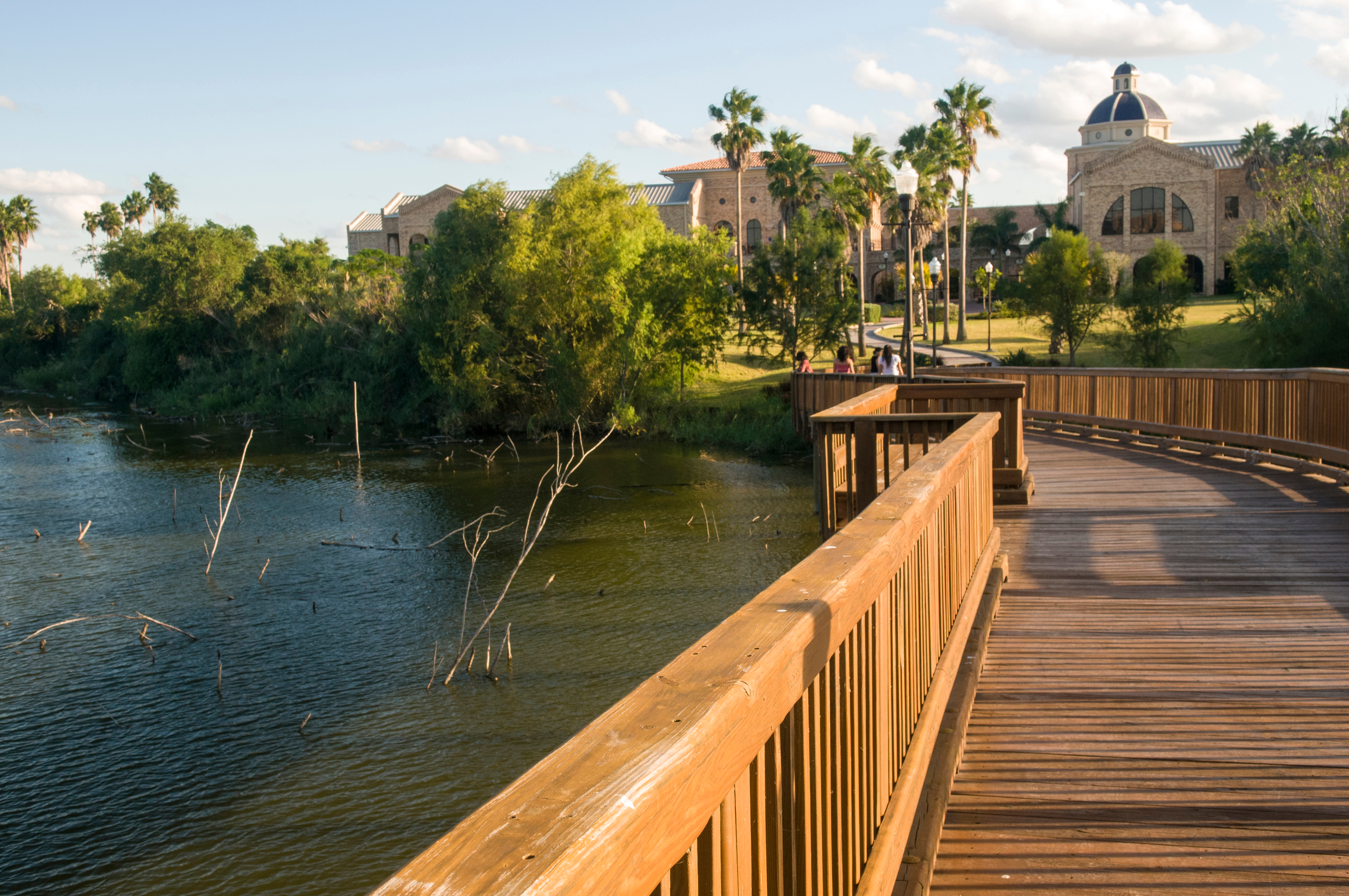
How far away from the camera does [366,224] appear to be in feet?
282

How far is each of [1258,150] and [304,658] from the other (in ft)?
221

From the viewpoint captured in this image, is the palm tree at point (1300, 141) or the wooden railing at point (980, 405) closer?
the wooden railing at point (980, 405)

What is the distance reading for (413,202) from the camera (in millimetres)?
77062

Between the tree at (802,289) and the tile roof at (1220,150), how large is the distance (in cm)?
4096

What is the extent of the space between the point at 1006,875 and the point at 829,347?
38171 millimetres

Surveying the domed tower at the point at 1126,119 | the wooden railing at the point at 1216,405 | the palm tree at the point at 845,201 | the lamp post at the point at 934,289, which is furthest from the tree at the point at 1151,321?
the domed tower at the point at 1126,119

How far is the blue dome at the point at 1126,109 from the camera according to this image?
91250 mm

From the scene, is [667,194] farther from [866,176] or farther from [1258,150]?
[1258,150]

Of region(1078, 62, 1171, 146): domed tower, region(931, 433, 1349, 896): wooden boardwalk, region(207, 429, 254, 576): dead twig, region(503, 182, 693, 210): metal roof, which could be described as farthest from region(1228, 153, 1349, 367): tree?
region(1078, 62, 1171, 146): domed tower

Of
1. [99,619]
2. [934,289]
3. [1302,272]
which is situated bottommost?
[99,619]

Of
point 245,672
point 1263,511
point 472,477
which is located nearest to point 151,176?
point 472,477

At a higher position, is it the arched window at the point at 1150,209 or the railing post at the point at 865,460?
the arched window at the point at 1150,209

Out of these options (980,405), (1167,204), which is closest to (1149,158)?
(1167,204)

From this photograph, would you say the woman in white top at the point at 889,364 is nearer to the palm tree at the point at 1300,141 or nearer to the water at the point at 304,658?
the water at the point at 304,658
